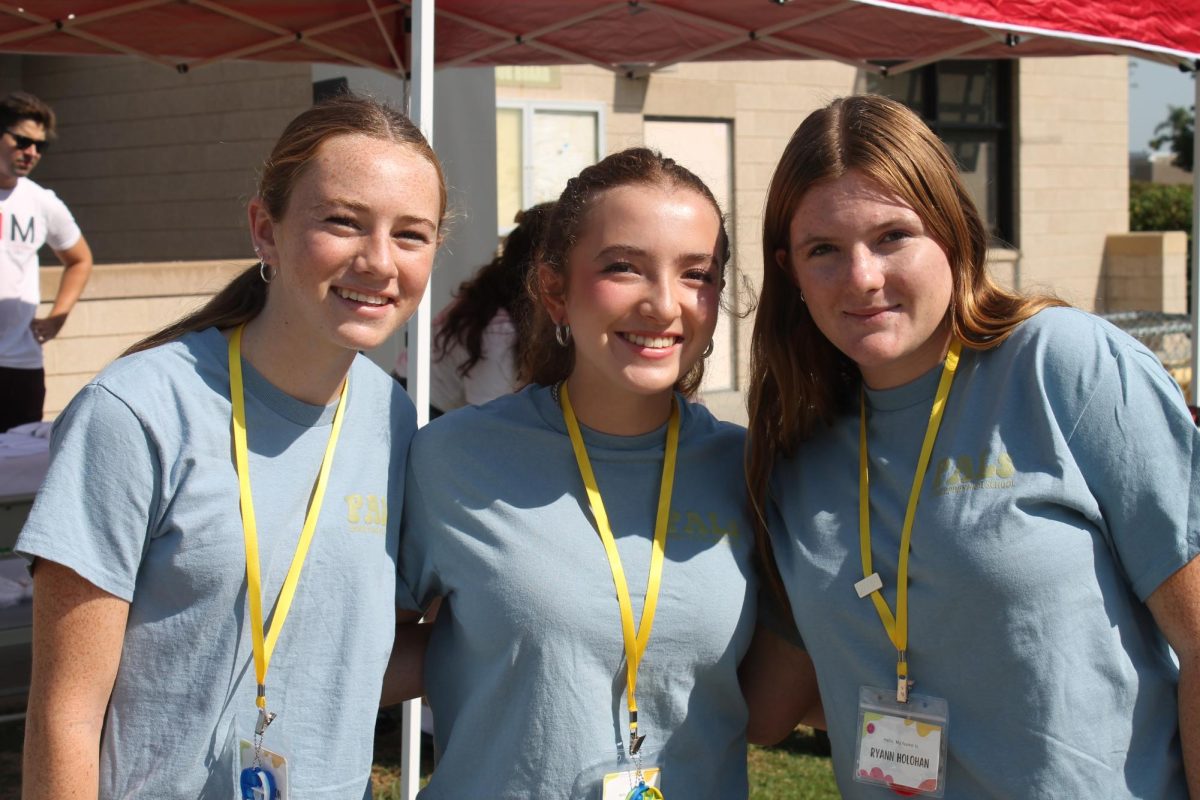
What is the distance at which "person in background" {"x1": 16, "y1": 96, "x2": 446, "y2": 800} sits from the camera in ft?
5.90

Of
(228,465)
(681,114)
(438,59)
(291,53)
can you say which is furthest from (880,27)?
(228,465)

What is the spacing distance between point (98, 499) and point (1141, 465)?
150cm

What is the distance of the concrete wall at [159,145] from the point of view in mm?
9828

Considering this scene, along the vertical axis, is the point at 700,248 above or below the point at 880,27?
below

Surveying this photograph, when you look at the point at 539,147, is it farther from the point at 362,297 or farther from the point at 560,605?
the point at 560,605

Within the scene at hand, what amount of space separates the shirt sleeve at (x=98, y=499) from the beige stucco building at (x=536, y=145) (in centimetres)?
471

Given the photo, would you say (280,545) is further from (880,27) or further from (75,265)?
(75,265)

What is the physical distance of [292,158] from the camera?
2.04 m

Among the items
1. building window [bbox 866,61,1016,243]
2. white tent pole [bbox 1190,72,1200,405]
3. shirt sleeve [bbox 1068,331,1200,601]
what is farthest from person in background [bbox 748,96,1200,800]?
building window [bbox 866,61,1016,243]

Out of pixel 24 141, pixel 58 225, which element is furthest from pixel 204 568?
pixel 58 225

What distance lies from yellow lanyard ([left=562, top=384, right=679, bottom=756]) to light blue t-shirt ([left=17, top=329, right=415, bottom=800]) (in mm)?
375

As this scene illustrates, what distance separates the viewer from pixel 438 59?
6.05 metres

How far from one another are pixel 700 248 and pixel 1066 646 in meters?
0.86

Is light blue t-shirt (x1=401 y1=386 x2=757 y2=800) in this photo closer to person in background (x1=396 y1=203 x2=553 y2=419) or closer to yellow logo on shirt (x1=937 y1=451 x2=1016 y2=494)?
yellow logo on shirt (x1=937 y1=451 x2=1016 y2=494)
